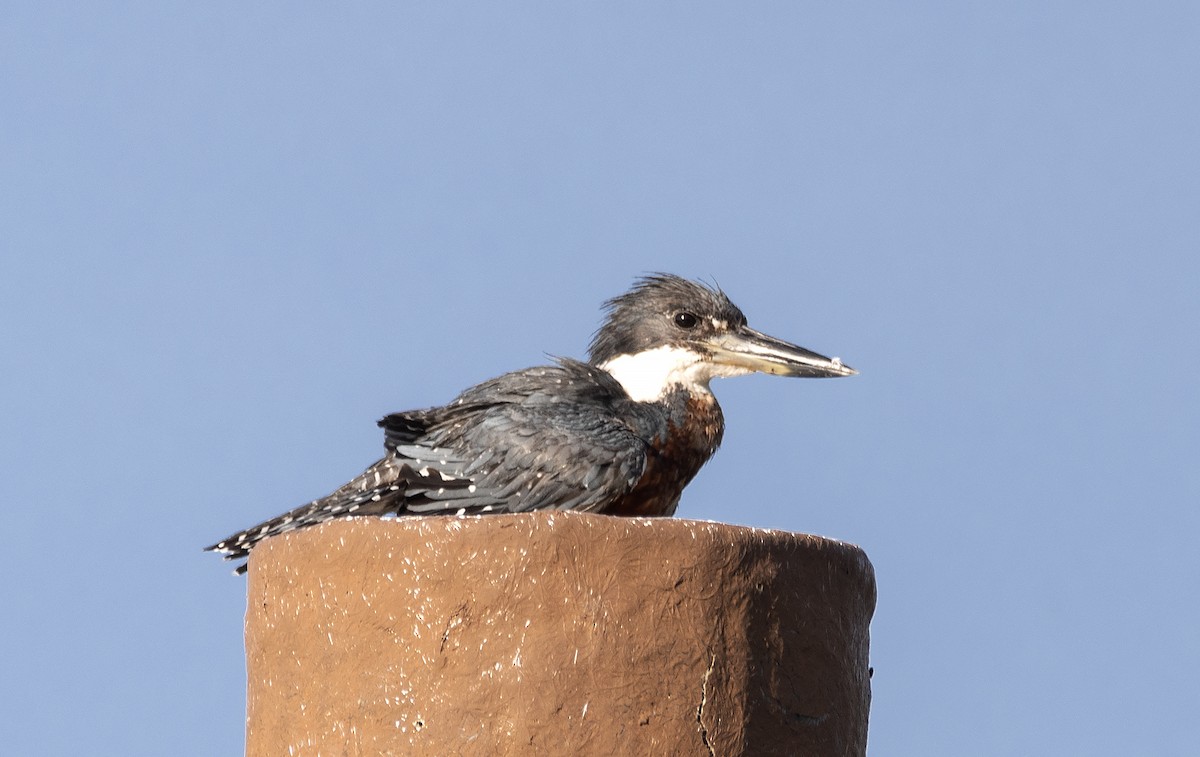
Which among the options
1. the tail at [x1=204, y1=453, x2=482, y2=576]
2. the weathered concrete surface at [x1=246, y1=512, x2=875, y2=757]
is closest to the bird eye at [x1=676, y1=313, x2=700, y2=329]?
the tail at [x1=204, y1=453, x2=482, y2=576]

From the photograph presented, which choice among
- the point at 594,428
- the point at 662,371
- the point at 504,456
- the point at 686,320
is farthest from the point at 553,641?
the point at 686,320

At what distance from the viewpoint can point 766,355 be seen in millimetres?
6844

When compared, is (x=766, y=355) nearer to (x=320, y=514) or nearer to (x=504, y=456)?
(x=504, y=456)

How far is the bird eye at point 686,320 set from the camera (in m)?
6.85

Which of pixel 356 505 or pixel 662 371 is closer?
pixel 356 505

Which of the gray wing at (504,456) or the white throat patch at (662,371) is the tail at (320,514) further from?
the white throat patch at (662,371)

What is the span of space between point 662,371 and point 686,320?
0.84 ft

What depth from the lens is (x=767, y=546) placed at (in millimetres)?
4621

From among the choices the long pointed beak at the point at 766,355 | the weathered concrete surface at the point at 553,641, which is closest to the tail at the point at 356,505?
the weathered concrete surface at the point at 553,641

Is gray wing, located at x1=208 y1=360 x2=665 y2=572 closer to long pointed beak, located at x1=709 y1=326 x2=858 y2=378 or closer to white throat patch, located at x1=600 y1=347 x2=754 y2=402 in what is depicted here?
white throat patch, located at x1=600 y1=347 x2=754 y2=402

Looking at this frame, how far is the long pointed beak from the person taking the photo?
679cm

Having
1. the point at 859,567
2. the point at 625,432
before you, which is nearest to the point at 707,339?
the point at 625,432

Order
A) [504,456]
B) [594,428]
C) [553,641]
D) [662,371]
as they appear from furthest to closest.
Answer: [662,371], [594,428], [504,456], [553,641]

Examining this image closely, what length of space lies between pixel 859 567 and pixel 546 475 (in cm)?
125
